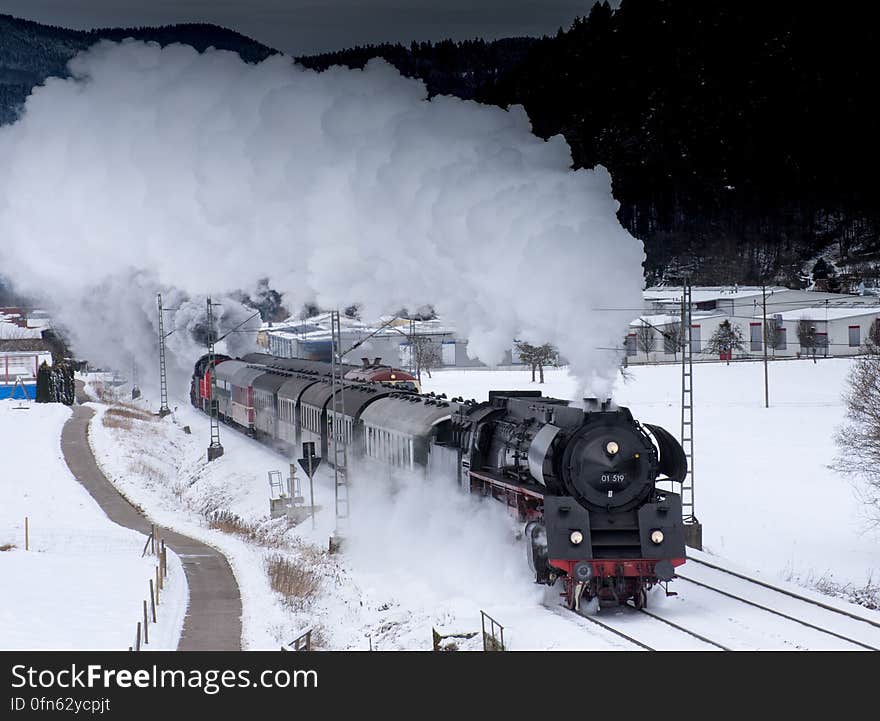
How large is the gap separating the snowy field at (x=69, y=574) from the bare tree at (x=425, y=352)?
48.1m

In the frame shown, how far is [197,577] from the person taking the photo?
2716cm

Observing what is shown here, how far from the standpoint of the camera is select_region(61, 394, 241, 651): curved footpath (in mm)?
20969

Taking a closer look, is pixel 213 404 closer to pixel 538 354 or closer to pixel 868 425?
pixel 868 425

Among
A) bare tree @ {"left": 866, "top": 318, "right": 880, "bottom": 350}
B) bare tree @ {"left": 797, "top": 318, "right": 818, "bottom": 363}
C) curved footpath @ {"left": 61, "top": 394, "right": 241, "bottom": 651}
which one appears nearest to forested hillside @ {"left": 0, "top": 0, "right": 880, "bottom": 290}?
bare tree @ {"left": 797, "top": 318, "right": 818, "bottom": 363}

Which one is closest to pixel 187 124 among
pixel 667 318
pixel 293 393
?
Result: pixel 293 393

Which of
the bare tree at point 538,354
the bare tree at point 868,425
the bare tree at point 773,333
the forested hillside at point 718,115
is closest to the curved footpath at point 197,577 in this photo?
the bare tree at point 868,425

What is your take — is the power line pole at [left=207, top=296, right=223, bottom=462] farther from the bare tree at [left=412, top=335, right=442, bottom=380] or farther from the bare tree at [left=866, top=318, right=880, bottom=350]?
the bare tree at [left=866, top=318, right=880, bottom=350]

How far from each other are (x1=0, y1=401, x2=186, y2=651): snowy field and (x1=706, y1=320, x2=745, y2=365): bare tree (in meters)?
62.9

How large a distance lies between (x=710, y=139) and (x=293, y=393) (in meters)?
131

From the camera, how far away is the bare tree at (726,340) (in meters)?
95.2

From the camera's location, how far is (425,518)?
Result: 2723 cm

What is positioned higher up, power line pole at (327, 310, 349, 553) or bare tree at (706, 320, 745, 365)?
bare tree at (706, 320, 745, 365)

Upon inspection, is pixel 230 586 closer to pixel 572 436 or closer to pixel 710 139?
pixel 572 436

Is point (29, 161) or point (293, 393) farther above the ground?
point (29, 161)
